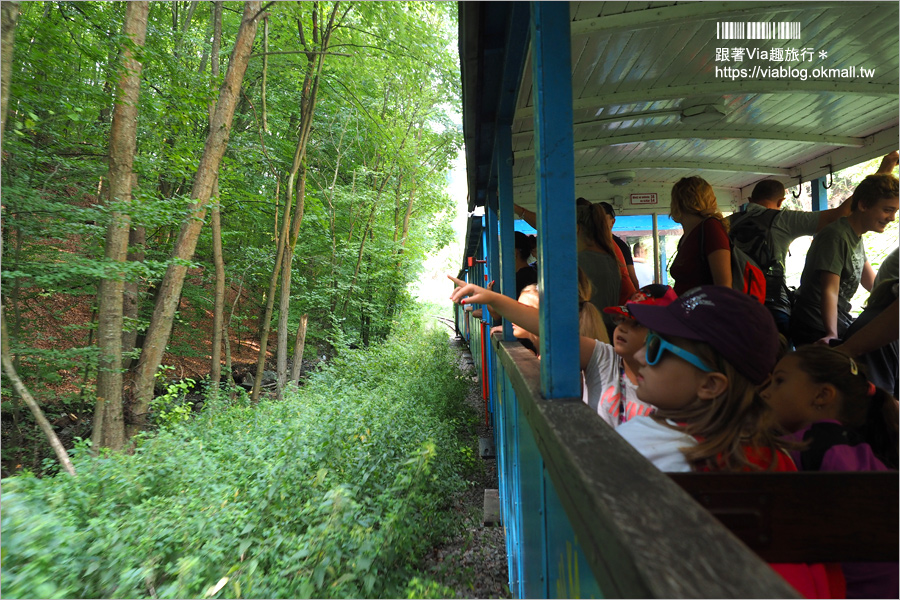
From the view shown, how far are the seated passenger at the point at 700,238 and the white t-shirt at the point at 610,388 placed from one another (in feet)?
3.18

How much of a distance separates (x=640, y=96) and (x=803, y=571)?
2.95 m

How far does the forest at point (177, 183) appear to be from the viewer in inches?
276

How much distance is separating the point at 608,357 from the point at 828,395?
2.43ft

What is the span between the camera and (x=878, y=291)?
6.70 feet

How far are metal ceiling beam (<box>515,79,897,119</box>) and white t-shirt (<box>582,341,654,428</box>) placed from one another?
1.41 metres

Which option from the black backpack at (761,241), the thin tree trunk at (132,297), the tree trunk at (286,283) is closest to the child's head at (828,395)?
the black backpack at (761,241)

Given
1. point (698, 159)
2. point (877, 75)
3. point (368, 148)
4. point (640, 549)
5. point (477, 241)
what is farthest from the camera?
point (368, 148)

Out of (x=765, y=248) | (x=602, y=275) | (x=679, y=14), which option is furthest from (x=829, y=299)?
(x=679, y=14)

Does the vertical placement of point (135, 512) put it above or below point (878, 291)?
below

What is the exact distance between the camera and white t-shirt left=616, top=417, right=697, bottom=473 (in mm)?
1160

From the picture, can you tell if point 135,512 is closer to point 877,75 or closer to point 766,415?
point 766,415

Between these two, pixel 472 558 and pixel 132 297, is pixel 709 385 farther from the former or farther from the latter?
pixel 132 297

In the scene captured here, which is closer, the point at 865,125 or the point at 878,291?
the point at 878,291

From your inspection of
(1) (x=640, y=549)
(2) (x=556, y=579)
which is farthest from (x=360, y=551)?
(1) (x=640, y=549)
